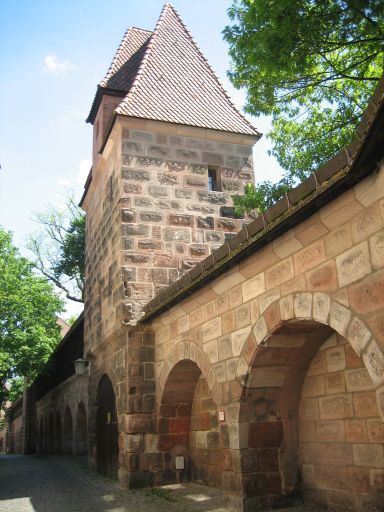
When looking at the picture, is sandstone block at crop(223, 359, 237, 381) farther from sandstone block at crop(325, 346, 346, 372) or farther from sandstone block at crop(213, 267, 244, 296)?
sandstone block at crop(325, 346, 346, 372)

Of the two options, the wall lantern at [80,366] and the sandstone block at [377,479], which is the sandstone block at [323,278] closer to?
the sandstone block at [377,479]

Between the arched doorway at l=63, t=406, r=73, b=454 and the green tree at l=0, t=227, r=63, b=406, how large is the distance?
2.45 m

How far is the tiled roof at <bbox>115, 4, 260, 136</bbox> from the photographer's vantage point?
1005 cm

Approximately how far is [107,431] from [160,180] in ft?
15.7

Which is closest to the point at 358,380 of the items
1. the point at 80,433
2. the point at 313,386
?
the point at 313,386

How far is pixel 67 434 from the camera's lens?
1967cm

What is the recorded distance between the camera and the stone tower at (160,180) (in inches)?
355

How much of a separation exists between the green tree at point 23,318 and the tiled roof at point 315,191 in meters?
15.7

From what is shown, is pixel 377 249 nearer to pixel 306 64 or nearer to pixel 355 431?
pixel 355 431

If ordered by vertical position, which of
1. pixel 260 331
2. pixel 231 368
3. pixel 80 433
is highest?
pixel 260 331

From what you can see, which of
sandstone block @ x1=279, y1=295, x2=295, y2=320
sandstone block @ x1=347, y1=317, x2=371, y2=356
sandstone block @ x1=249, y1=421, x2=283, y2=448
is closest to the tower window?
sandstone block @ x1=249, y1=421, x2=283, y2=448

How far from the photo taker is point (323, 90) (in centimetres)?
870

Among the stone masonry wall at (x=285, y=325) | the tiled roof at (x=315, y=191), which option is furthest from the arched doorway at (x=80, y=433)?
the tiled roof at (x=315, y=191)

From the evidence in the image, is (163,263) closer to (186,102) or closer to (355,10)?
(186,102)
